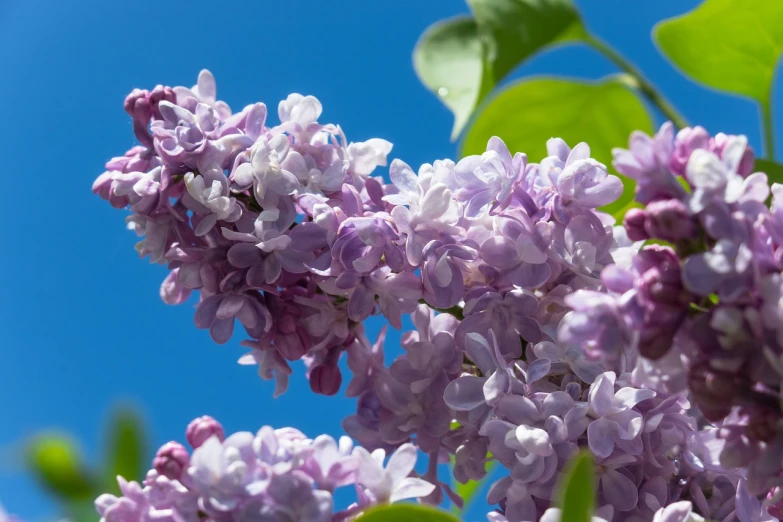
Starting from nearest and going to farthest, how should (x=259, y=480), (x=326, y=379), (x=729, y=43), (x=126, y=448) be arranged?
1. (x=259, y=480)
2. (x=326, y=379)
3. (x=729, y=43)
4. (x=126, y=448)

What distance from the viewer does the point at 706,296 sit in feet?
1.13

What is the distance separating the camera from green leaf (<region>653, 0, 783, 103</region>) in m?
0.76

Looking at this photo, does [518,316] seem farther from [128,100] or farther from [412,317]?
[128,100]

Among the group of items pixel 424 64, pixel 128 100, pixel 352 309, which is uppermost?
pixel 424 64

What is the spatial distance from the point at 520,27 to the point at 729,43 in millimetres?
189

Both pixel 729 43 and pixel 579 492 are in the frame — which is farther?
pixel 729 43

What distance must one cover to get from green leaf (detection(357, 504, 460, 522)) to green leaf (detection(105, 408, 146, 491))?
3.05 feet

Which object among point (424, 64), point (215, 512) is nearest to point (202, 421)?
point (215, 512)

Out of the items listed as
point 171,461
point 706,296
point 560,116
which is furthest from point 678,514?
point 560,116

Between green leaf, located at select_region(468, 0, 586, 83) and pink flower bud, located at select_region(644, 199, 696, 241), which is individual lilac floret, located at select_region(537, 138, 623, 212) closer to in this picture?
pink flower bud, located at select_region(644, 199, 696, 241)

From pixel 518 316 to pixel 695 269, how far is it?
17 centimetres

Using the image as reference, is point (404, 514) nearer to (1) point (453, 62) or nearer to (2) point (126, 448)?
(1) point (453, 62)

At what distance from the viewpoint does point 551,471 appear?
45 centimetres

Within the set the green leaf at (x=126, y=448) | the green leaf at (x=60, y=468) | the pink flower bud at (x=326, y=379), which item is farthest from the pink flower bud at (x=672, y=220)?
the green leaf at (x=60, y=468)
